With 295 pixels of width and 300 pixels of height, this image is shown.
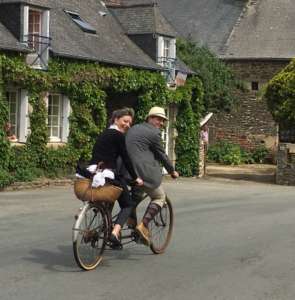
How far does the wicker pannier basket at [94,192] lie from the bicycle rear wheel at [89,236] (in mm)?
126

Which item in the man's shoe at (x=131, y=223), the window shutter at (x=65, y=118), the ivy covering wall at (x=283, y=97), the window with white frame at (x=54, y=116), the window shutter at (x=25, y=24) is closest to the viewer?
the man's shoe at (x=131, y=223)

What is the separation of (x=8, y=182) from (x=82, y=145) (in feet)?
14.0

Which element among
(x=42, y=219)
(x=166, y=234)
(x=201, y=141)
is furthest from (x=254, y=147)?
(x=166, y=234)

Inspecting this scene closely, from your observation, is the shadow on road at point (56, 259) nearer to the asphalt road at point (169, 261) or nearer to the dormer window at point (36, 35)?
the asphalt road at point (169, 261)

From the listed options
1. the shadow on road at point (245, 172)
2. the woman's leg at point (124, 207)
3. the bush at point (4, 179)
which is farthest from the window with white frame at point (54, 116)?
the woman's leg at point (124, 207)

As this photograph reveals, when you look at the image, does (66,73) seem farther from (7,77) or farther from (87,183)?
(87,183)

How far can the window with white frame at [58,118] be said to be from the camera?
889 inches

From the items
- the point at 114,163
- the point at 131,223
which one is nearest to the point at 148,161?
the point at 114,163

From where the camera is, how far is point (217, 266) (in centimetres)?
884

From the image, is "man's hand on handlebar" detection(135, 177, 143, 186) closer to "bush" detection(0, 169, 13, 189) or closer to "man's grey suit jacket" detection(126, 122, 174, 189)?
"man's grey suit jacket" detection(126, 122, 174, 189)

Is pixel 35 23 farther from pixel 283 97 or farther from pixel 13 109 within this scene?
pixel 283 97

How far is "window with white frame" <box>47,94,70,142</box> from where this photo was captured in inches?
889

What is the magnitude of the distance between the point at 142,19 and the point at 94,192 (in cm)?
2078

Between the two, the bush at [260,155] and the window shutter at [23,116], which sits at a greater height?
the window shutter at [23,116]
